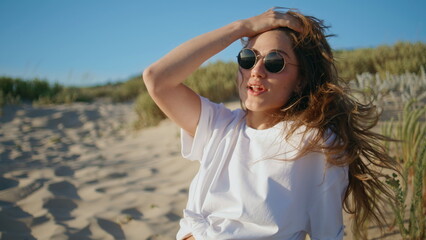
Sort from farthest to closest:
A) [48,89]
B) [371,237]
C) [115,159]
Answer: [48,89] < [115,159] < [371,237]

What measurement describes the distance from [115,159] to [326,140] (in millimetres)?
4010

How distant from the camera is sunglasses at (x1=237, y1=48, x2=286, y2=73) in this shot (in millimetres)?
1611

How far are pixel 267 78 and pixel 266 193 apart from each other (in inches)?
23.5

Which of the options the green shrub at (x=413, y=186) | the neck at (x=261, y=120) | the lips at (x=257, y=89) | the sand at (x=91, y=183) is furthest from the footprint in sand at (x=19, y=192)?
the green shrub at (x=413, y=186)

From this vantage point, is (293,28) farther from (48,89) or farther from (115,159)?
(48,89)

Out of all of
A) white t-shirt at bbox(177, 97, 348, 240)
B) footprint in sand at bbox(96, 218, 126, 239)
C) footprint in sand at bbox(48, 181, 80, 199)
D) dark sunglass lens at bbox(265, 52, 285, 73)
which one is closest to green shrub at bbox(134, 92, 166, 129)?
footprint in sand at bbox(48, 181, 80, 199)

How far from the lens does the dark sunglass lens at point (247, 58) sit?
5.42 ft

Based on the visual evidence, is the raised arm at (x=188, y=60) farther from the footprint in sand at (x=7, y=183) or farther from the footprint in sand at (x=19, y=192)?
the footprint in sand at (x=7, y=183)

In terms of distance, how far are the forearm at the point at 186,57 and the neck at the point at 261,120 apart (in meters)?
0.44

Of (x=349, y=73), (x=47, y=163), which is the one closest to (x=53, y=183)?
(x=47, y=163)

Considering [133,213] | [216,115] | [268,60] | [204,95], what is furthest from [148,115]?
[268,60]

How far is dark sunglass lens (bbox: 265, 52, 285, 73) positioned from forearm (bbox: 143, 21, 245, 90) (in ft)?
0.83

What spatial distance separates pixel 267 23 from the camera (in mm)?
1687

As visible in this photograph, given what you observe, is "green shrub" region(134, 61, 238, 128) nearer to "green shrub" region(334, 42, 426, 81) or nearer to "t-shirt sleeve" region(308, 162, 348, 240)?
"green shrub" region(334, 42, 426, 81)
